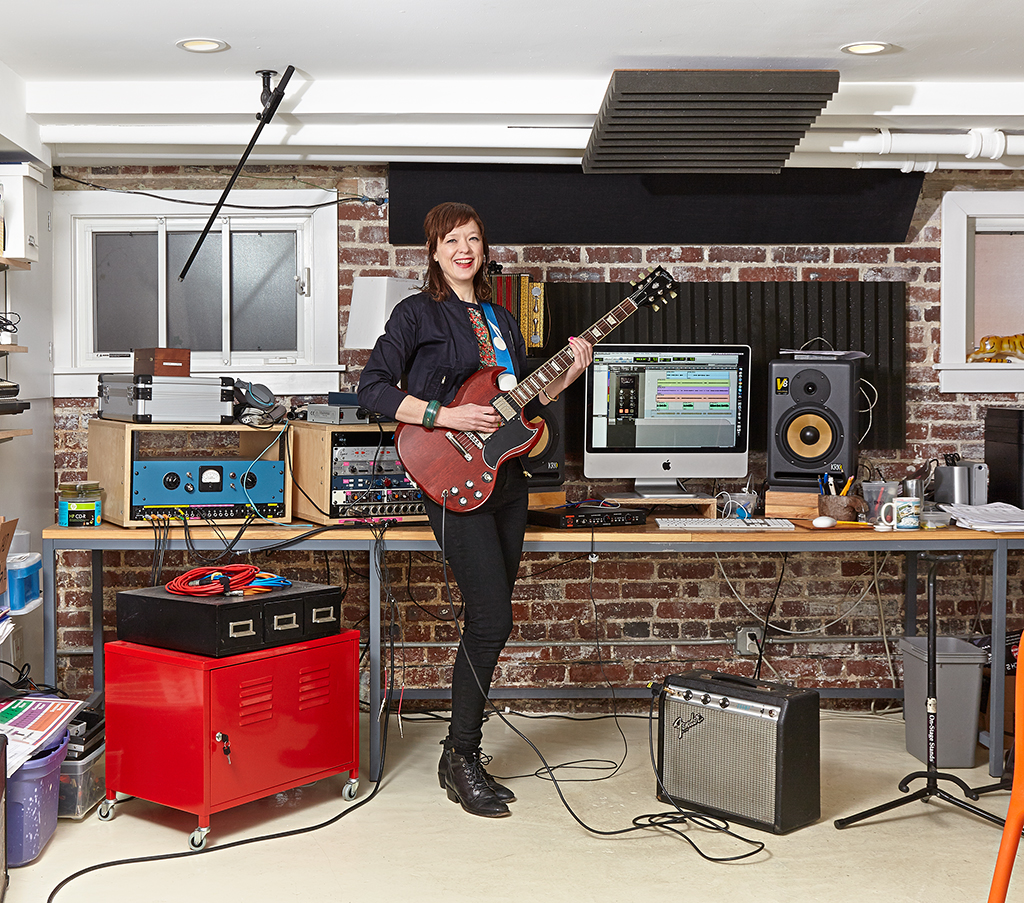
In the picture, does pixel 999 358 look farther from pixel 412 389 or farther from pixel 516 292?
pixel 412 389

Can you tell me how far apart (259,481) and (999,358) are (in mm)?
2859

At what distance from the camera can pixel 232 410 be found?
3.33 metres

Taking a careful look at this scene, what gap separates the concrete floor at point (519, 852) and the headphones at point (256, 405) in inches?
46.1

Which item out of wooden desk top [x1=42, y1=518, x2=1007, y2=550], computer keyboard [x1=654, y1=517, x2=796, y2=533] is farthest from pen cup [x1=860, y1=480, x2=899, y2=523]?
computer keyboard [x1=654, y1=517, x2=796, y2=533]

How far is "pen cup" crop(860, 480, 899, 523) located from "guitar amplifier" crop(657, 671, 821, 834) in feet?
2.81

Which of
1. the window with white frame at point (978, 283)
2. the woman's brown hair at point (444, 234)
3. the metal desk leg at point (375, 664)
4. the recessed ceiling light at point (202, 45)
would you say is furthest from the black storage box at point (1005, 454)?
the recessed ceiling light at point (202, 45)

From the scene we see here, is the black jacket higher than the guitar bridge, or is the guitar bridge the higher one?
the black jacket

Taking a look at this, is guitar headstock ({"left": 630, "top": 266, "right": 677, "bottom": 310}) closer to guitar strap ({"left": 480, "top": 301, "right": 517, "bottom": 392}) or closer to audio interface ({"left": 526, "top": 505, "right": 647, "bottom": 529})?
guitar strap ({"left": 480, "top": 301, "right": 517, "bottom": 392})

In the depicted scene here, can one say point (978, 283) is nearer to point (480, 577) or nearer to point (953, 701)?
point (953, 701)

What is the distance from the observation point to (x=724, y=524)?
3.37m

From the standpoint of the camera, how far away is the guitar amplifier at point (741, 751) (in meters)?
2.77

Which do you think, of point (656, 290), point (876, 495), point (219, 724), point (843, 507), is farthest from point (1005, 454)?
point (219, 724)

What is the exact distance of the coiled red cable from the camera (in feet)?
9.52

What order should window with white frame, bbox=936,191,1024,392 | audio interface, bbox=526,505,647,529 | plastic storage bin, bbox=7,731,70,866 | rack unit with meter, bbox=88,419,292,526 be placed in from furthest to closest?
window with white frame, bbox=936,191,1024,392 → audio interface, bbox=526,505,647,529 → rack unit with meter, bbox=88,419,292,526 → plastic storage bin, bbox=7,731,70,866
